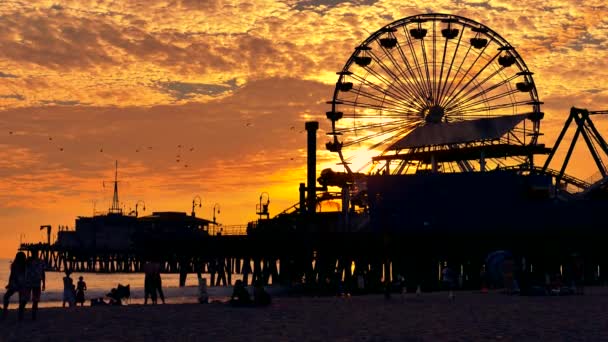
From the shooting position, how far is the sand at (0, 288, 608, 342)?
1792 cm

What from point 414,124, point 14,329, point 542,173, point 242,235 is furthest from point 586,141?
point 14,329

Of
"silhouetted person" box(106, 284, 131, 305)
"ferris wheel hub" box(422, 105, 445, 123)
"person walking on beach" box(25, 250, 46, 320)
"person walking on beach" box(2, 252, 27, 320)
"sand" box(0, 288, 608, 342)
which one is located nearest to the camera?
"sand" box(0, 288, 608, 342)

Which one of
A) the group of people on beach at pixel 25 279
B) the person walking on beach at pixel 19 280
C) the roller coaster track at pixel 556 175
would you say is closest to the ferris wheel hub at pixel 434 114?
the roller coaster track at pixel 556 175

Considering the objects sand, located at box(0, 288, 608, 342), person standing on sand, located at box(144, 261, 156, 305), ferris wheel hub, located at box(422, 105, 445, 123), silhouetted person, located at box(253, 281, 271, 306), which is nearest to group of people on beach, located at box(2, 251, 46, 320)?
sand, located at box(0, 288, 608, 342)

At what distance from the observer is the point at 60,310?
997 inches

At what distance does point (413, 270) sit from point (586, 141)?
1646cm

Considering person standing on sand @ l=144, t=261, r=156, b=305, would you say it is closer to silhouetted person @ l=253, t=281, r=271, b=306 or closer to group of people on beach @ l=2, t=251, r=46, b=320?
silhouetted person @ l=253, t=281, r=271, b=306

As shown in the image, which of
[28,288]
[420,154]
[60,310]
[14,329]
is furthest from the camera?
[420,154]

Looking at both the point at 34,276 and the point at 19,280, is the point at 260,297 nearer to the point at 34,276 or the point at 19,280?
the point at 34,276

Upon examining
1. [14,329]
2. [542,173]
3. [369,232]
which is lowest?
[14,329]

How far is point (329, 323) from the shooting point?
2127 cm

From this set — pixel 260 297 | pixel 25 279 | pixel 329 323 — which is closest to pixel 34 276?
pixel 25 279

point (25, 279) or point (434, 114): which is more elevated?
point (434, 114)

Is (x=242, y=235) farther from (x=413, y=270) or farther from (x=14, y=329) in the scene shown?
(x=14, y=329)
